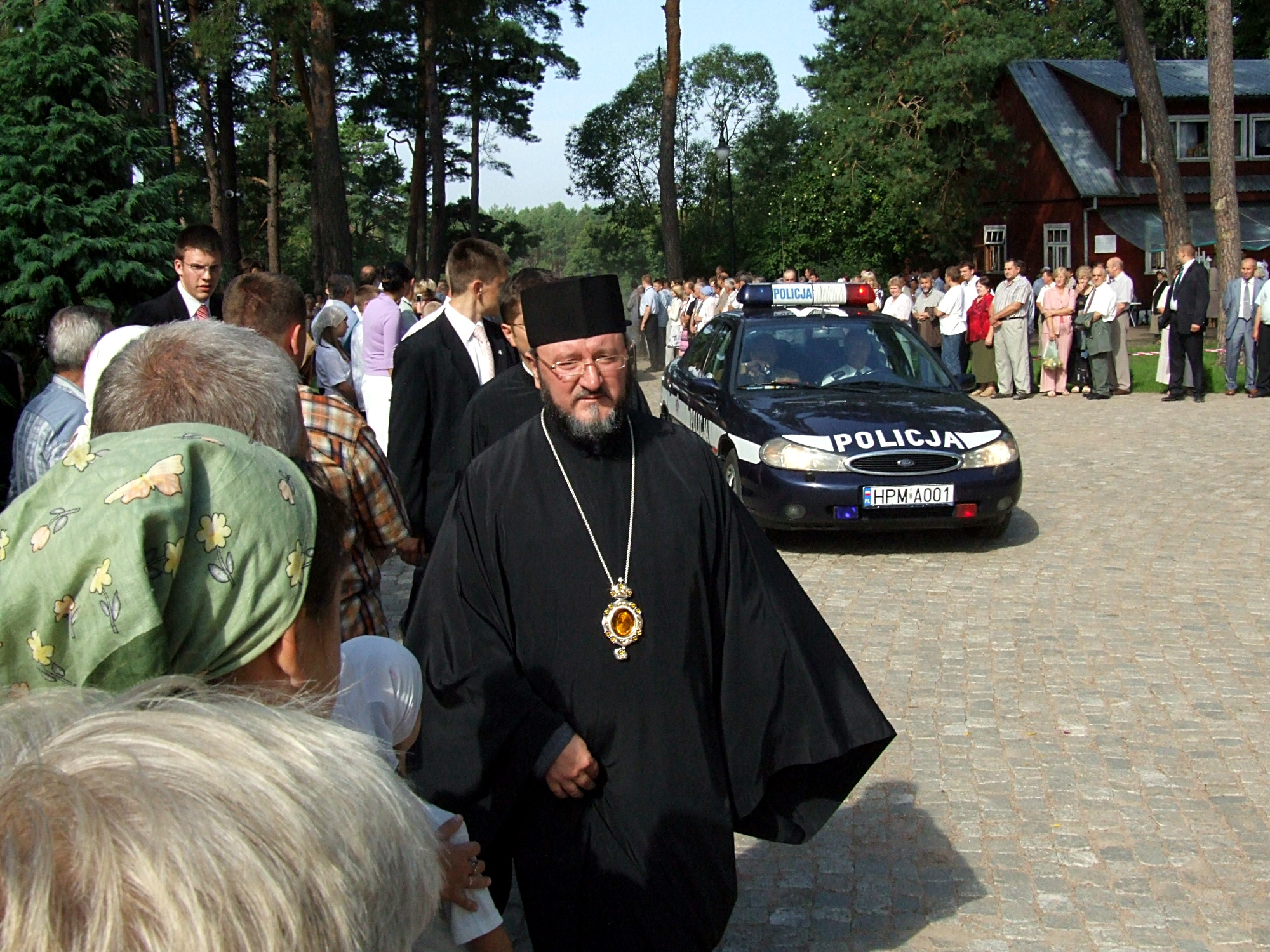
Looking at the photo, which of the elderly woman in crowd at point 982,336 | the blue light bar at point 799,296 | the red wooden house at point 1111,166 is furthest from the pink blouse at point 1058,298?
the red wooden house at point 1111,166

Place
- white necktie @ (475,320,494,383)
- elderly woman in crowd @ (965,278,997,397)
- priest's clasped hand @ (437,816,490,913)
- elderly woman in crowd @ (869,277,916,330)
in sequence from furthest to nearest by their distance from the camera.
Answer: elderly woman in crowd @ (869,277,916,330) < elderly woman in crowd @ (965,278,997,397) < white necktie @ (475,320,494,383) < priest's clasped hand @ (437,816,490,913)

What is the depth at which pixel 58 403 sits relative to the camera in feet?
17.5

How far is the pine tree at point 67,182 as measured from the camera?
29.4ft

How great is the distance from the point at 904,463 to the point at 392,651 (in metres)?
7.56

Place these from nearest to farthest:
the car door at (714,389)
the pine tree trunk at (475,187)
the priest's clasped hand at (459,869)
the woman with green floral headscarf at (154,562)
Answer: the woman with green floral headscarf at (154,562), the priest's clasped hand at (459,869), the car door at (714,389), the pine tree trunk at (475,187)

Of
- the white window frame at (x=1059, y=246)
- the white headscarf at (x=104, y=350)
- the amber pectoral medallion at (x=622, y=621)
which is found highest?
the white window frame at (x=1059, y=246)

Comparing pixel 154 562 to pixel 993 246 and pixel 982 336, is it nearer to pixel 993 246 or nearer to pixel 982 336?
pixel 982 336

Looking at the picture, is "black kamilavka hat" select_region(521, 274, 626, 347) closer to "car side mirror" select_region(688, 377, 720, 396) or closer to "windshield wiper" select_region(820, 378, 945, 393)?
"windshield wiper" select_region(820, 378, 945, 393)

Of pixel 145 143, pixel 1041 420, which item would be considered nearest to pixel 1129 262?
pixel 1041 420

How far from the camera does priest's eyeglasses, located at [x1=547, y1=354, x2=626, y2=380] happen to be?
337 centimetres

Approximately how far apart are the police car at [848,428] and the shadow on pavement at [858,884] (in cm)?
413

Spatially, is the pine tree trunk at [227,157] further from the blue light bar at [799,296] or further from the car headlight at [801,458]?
the car headlight at [801,458]

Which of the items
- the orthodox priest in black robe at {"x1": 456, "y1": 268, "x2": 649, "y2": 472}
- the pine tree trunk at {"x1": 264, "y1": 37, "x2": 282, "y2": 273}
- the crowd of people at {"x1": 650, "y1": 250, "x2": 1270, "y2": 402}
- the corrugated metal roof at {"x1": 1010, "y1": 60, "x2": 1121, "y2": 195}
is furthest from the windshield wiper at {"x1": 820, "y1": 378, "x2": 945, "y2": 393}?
the corrugated metal roof at {"x1": 1010, "y1": 60, "x2": 1121, "y2": 195}

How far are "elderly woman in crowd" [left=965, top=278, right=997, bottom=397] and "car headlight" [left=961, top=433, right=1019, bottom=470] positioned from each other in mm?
11684
